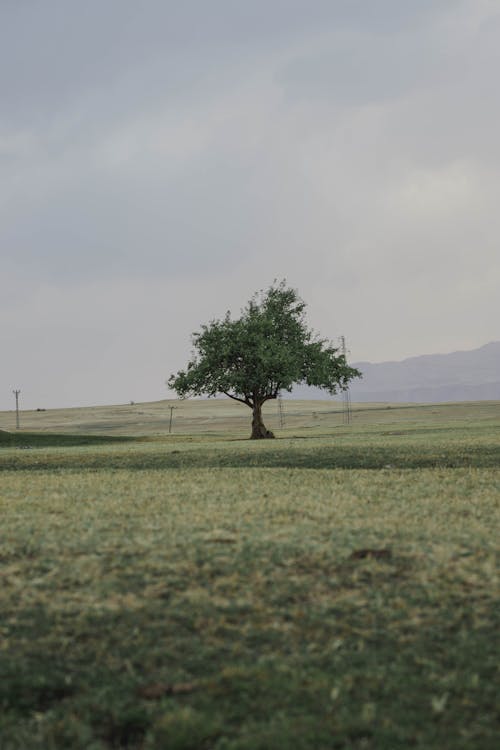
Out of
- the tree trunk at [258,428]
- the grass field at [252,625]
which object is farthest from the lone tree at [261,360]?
the grass field at [252,625]

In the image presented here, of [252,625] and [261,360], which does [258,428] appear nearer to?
[261,360]

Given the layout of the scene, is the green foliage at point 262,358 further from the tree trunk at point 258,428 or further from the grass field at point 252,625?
the grass field at point 252,625

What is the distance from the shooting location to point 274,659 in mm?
7797

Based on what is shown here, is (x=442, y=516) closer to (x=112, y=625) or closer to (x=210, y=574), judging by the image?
(x=210, y=574)

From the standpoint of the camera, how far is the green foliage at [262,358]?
68.1m

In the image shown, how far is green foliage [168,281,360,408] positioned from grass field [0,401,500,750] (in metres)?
50.9

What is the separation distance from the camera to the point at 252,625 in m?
8.71

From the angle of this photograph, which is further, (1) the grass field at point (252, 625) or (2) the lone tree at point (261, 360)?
(2) the lone tree at point (261, 360)

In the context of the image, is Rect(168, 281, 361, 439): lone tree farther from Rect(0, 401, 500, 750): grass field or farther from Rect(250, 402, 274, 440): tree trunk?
Rect(0, 401, 500, 750): grass field

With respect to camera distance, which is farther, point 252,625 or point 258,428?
point 258,428

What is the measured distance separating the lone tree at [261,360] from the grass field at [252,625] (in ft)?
167

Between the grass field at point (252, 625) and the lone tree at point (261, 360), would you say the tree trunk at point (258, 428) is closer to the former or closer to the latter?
the lone tree at point (261, 360)

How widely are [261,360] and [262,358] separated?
1447mm

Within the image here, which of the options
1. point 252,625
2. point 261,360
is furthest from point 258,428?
point 252,625
